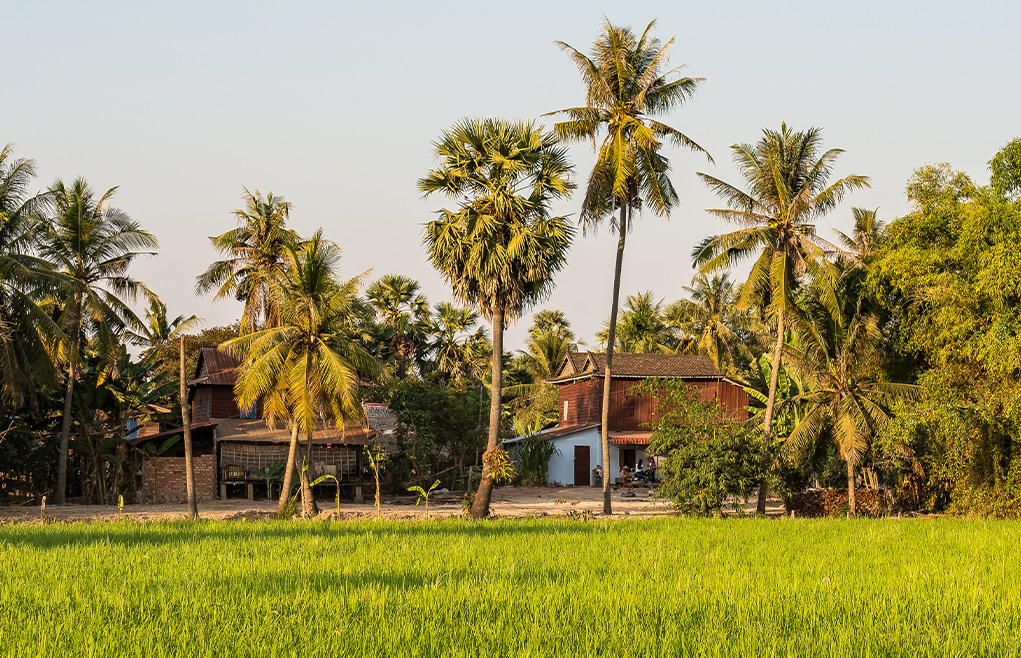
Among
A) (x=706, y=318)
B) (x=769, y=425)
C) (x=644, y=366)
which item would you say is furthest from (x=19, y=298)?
(x=706, y=318)

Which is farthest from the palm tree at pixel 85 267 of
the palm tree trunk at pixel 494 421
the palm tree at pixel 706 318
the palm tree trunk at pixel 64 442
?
the palm tree at pixel 706 318

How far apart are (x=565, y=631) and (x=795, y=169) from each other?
2390 centimetres

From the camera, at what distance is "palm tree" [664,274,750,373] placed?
56.4m

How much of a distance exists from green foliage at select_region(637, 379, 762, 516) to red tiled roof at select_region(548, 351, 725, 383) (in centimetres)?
1993

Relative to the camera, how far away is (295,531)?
66.5ft

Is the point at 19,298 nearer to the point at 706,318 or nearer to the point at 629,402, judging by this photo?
the point at 629,402

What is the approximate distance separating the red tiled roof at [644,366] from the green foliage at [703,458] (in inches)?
784

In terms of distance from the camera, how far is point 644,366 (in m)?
49.8

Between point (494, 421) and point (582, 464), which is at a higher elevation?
point (494, 421)

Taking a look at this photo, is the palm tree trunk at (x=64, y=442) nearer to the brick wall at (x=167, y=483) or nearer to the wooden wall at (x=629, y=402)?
the brick wall at (x=167, y=483)

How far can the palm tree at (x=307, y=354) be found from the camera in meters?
28.4

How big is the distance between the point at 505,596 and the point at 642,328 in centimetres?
5411

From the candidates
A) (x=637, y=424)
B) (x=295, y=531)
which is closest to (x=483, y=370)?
(x=637, y=424)

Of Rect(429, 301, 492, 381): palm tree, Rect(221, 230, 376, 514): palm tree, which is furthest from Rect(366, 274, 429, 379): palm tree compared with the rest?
Rect(221, 230, 376, 514): palm tree
